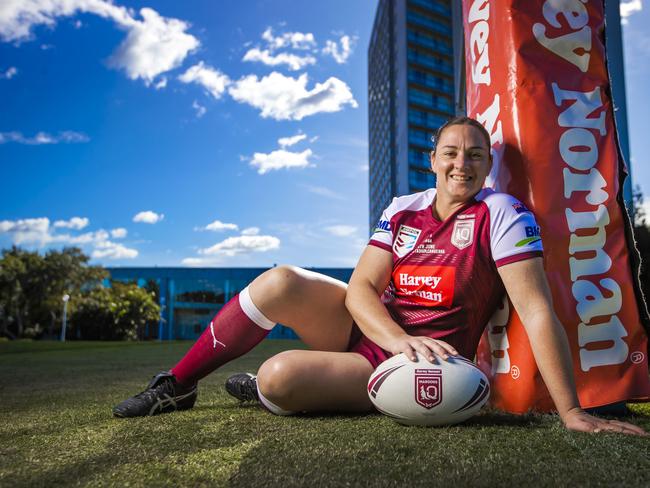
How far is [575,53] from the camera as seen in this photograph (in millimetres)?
2289

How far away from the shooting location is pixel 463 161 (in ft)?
6.67

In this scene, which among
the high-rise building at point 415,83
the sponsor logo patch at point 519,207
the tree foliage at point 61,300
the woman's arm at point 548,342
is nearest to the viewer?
the woman's arm at point 548,342

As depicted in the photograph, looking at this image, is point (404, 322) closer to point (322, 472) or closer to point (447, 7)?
point (322, 472)

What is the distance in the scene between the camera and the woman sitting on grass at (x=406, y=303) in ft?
6.07

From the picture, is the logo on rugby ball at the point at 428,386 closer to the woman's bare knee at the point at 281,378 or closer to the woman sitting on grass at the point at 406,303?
the woman sitting on grass at the point at 406,303

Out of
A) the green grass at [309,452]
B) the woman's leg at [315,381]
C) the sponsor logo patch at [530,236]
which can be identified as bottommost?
the green grass at [309,452]

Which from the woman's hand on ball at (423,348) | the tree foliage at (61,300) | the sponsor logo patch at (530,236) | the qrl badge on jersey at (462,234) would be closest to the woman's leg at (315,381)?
the woman's hand on ball at (423,348)

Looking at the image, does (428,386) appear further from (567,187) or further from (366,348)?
(567,187)

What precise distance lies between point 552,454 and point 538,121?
4.67 ft

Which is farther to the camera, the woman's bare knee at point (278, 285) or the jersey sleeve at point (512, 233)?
the woman's bare knee at point (278, 285)

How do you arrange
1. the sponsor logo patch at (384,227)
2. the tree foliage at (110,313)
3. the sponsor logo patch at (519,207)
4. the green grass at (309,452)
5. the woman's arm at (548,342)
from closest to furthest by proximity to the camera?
the green grass at (309,452)
the woman's arm at (548,342)
the sponsor logo patch at (519,207)
the sponsor logo patch at (384,227)
the tree foliage at (110,313)

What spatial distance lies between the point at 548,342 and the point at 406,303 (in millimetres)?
576

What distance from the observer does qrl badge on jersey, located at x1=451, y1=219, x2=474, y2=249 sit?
2.01 m

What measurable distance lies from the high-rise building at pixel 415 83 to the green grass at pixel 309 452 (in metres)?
29.2
